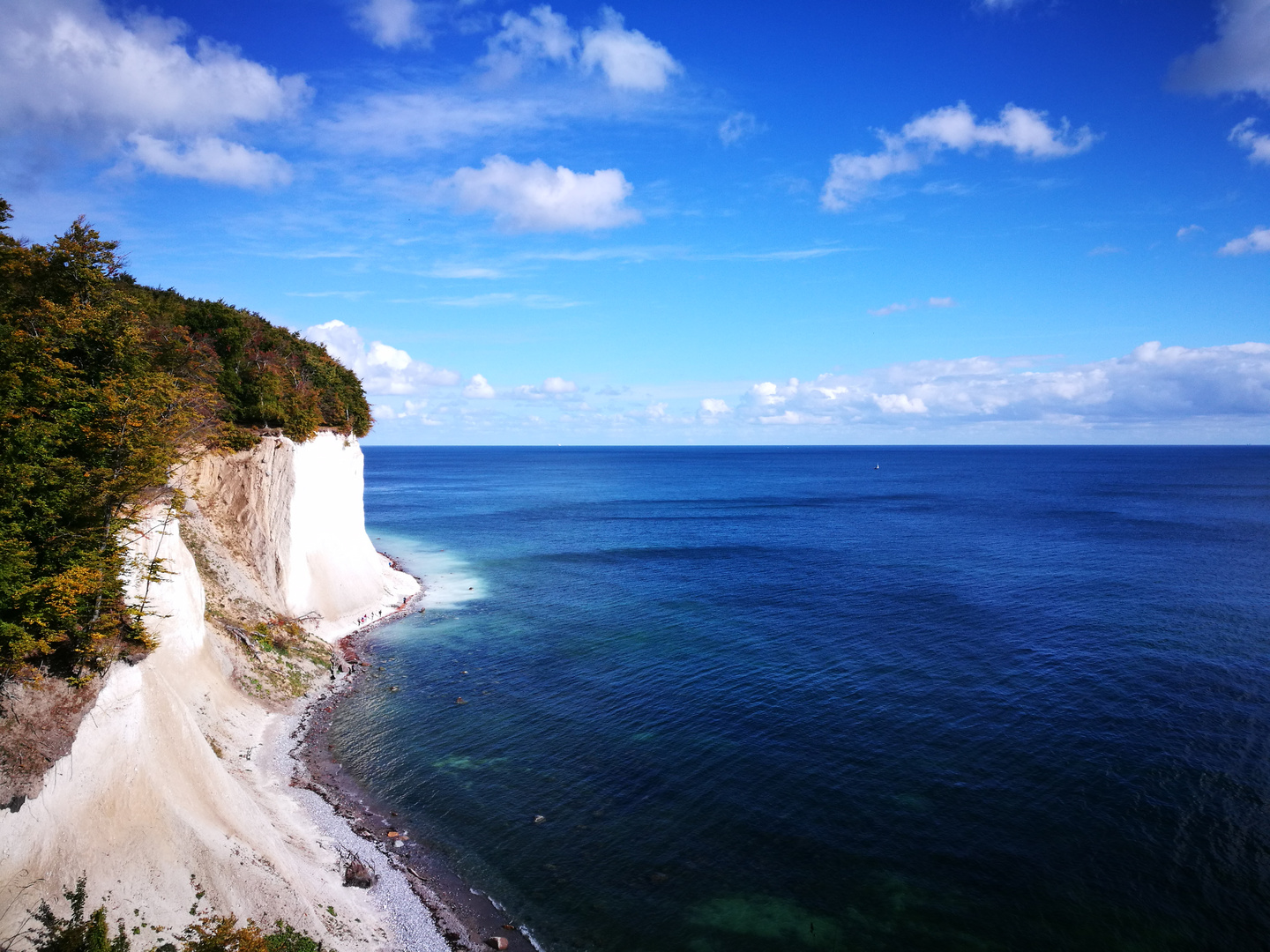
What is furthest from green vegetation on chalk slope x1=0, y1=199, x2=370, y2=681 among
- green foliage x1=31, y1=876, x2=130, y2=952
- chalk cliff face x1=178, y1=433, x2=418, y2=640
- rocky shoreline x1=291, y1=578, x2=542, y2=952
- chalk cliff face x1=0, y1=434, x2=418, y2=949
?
chalk cliff face x1=178, y1=433, x2=418, y2=640

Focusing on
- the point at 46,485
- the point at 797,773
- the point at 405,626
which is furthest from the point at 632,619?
the point at 46,485

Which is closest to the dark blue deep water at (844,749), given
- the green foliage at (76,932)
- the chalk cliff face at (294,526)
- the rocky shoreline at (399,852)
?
the rocky shoreline at (399,852)

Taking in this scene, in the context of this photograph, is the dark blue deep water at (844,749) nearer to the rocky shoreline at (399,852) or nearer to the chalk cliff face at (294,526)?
the rocky shoreline at (399,852)

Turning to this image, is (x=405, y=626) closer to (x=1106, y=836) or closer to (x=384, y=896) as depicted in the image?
(x=384, y=896)

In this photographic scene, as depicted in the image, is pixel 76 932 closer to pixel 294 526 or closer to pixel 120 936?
pixel 120 936

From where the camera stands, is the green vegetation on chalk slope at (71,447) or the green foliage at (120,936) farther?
the green vegetation on chalk slope at (71,447)

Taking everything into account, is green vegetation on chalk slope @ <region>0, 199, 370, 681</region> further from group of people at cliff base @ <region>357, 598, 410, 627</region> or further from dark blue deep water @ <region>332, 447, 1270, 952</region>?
group of people at cliff base @ <region>357, 598, 410, 627</region>

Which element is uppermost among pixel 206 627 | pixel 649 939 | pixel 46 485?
pixel 46 485

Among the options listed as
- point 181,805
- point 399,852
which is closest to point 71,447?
point 181,805
